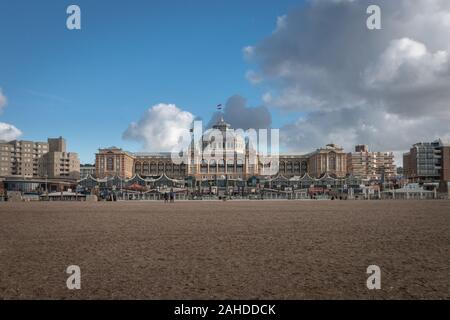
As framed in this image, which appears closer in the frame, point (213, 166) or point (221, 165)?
point (221, 165)

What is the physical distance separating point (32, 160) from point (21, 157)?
17.4 ft

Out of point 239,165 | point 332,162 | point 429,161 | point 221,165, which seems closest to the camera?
point 429,161

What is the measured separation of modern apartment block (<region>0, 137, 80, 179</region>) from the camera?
594ft

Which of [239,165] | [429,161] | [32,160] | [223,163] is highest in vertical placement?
[32,160]

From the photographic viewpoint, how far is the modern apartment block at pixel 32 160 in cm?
18106

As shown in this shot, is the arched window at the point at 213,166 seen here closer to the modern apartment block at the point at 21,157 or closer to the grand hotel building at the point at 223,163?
the grand hotel building at the point at 223,163

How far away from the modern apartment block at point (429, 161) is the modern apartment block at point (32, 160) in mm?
145084

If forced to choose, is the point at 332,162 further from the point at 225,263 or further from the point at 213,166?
the point at 225,263

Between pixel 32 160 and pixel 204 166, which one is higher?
pixel 32 160

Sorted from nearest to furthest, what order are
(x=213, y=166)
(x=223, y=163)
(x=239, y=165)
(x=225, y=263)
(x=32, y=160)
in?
(x=225, y=263), (x=32, y=160), (x=239, y=165), (x=223, y=163), (x=213, y=166)

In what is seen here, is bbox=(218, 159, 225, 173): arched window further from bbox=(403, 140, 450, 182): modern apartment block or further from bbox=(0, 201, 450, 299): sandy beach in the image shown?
bbox=(0, 201, 450, 299): sandy beach

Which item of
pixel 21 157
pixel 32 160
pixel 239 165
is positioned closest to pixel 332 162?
pixel 239 165

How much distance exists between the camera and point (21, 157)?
18725 centimetres
